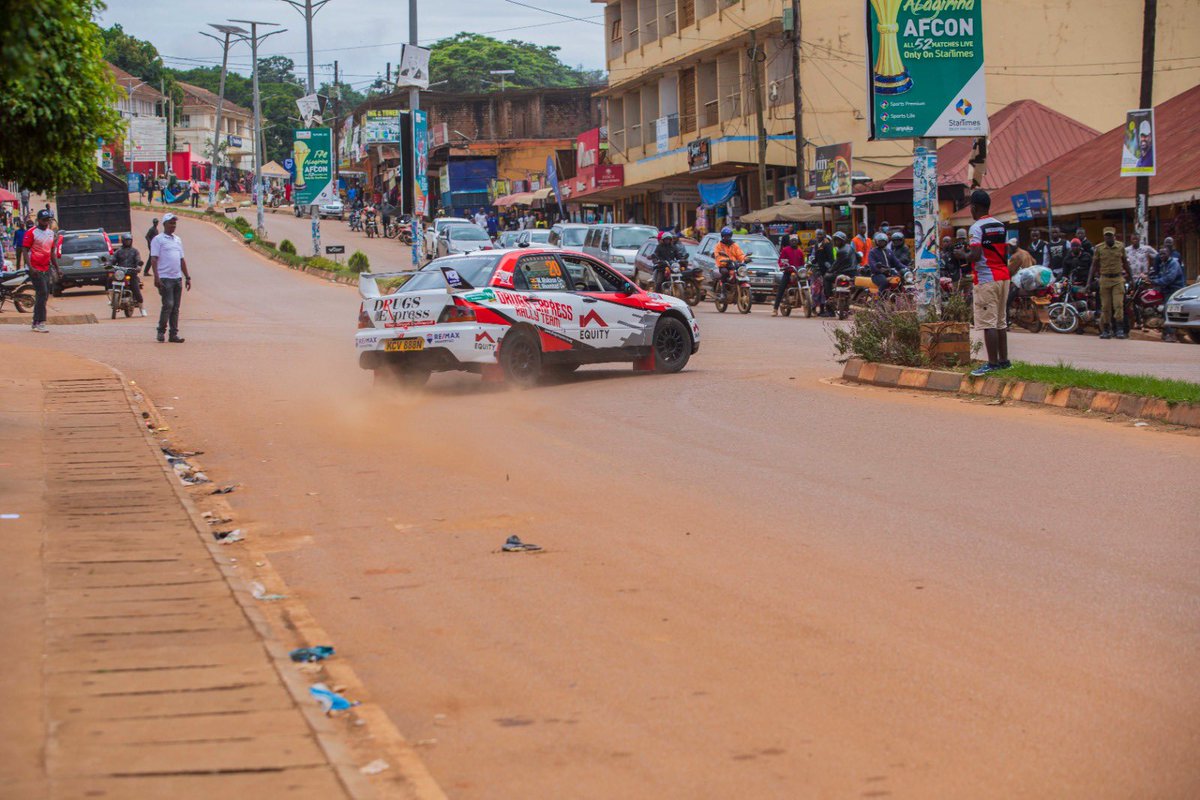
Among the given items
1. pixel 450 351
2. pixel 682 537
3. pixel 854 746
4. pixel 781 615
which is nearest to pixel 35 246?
pixel 450 351

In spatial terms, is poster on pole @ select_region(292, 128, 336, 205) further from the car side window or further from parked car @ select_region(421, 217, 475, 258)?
the car side window

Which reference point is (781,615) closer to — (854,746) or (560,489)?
(854,746)

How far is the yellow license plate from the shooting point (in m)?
15.3

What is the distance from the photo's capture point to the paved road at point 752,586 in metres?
4.71

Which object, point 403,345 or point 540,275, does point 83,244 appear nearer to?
point 540,275

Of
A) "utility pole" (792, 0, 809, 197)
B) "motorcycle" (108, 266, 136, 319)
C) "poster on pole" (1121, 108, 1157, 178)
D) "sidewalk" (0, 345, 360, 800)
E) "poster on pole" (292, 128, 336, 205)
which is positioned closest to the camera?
"sidewalk" (0, 345, 360, 800)

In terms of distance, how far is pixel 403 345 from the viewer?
15.4m

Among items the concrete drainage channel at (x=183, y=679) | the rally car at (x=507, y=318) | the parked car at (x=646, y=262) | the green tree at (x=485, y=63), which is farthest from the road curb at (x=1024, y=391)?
the green tree at (x=485, y=63)

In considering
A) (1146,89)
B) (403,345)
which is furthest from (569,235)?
(403,345)

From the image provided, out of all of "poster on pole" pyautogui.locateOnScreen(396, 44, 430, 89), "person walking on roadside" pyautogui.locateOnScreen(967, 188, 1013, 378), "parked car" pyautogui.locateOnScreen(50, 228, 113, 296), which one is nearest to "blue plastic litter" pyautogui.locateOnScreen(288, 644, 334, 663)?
"person walking on roadside" pyautogui.locateOnScreen(967, 188, 1013, 378)

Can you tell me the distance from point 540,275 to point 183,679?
1122 centimetres

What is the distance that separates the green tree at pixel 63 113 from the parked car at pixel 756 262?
24115 mm

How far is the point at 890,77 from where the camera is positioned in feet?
61.5

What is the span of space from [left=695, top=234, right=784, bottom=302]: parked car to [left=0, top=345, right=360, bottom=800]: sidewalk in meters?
26.2
